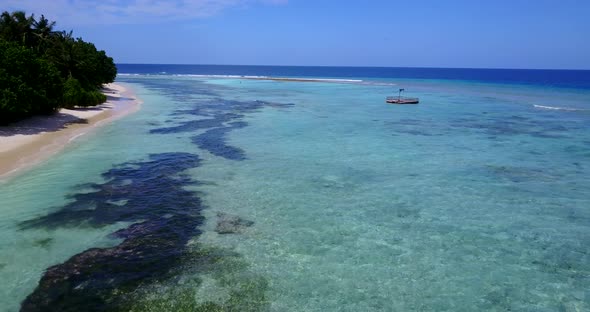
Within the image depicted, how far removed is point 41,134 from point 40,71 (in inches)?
213

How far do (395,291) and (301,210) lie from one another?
644 cm

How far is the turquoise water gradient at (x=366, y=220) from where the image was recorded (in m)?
11.2

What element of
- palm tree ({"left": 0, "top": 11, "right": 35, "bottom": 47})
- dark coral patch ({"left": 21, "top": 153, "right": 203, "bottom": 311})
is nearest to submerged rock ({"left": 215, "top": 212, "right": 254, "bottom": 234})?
dark coral patch ({"left": 21, "top": 153, "right": 203, "bottom": 311})

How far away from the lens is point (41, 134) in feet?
96.7

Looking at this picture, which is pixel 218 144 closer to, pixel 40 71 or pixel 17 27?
pixel 40 71

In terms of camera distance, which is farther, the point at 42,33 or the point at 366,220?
the point at 42,33

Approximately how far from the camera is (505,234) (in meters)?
14.9

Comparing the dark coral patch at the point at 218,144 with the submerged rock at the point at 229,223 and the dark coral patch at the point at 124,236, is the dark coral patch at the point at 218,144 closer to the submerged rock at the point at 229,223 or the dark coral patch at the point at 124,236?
the dark coral patch at the point at 124,236

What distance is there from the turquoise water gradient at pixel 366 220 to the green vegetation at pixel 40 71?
4.78 metres

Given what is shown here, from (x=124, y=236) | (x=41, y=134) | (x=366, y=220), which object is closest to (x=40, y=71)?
(x=41, y=134)

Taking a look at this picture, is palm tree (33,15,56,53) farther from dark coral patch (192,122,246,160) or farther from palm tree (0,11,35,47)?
dark coral patch (192,122,246,160)

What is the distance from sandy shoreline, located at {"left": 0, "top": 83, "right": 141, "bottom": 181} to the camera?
22909mm

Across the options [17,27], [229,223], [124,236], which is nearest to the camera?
[124,236]

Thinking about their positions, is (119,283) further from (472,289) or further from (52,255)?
(472,289)
